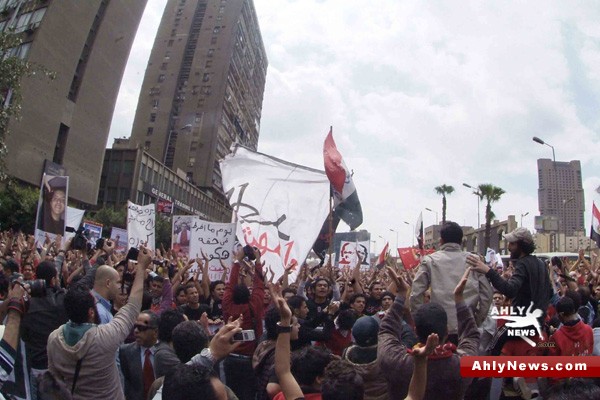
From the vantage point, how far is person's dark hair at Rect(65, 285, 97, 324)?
3385 mm

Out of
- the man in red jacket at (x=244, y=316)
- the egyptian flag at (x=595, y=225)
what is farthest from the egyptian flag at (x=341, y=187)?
the egyptian flag at (x=595, y=225)

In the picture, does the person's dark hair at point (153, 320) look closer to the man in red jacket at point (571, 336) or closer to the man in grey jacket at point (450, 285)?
the man in grey jacket at point (450, 285)

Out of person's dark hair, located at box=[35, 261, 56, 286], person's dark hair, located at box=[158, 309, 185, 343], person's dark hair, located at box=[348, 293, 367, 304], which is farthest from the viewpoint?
person's dark hair, located at box=[348, 293, 367, 304]

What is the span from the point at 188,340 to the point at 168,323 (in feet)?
4.00

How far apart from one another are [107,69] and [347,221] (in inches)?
1812

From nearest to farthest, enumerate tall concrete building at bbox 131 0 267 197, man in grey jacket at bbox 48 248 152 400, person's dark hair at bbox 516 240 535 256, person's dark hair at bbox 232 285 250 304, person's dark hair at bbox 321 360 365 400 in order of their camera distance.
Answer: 1. person's dark hair at bbox 321 360 365 400
2. man in grey jacket at bbox 48 248 152 400
3. person's dark hair at bbox 516 240 535 256
4. person's dark hair at bbox 232 285 250 304
5. tall concrete building at bbox 131 0 267 197

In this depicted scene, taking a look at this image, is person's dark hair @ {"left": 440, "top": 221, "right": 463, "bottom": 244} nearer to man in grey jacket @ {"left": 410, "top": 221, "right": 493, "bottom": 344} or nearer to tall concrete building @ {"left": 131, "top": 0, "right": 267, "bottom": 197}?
man in grey jacket @ {"left": 410, "top": 221, "right": 493, "bottom": 344}

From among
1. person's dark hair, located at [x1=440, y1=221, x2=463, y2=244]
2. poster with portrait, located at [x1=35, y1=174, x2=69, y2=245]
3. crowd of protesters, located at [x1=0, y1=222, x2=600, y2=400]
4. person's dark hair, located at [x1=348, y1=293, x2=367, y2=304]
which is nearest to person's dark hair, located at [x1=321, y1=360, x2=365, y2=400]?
crowd of protesters, located at [x1=0, y1=222, x2=600, y2=400]

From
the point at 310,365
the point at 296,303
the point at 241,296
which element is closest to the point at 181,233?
the point at 241,296

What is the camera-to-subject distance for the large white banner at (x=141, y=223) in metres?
12.4

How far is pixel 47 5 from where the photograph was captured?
40656 millimetres

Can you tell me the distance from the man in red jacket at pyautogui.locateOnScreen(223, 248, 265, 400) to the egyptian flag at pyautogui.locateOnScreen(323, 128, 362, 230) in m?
3.04

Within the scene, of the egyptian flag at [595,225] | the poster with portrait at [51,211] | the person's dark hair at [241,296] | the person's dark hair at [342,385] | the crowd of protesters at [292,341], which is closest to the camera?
the person's dark hair at [342,385]

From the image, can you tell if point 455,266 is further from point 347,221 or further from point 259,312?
point 347,221
